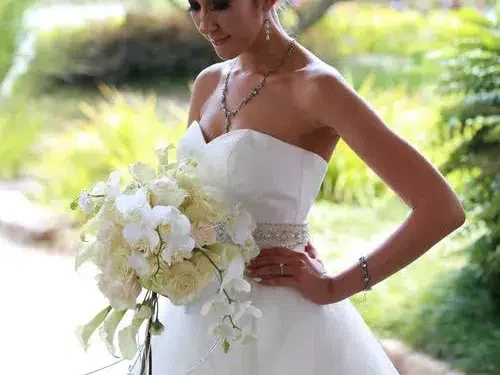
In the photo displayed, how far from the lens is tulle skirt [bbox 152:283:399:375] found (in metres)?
1.44

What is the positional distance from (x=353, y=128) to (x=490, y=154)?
1.82m

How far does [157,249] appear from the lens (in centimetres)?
120

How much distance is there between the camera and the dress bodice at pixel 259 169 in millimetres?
Result: 1420

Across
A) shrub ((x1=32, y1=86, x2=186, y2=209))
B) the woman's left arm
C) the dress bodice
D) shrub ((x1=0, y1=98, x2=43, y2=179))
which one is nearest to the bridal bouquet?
the dress bodice

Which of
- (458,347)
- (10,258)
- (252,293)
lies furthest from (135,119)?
(252,293)

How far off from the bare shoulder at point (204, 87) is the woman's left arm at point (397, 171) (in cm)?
30

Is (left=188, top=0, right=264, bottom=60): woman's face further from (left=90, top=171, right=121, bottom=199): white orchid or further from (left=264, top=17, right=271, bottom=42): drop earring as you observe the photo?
(left=90, top=171, right=121, bottom=199): white orchid

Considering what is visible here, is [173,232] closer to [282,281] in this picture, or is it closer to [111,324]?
[111,324]

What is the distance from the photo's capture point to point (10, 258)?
4.62m

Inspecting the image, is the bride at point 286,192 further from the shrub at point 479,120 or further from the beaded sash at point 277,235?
the shrub at point 479,120

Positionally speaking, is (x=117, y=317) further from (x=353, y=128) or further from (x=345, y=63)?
(x=345, y=63)

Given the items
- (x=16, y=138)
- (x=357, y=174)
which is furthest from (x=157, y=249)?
(x=16, y=138)

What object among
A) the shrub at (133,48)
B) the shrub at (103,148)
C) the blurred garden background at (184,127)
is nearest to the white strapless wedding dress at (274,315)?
the blurred garden background at (184,127)

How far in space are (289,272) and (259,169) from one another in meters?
0.17
